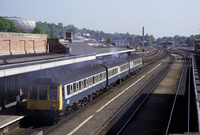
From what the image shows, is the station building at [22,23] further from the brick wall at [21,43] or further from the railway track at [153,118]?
the railway track at [153,118]

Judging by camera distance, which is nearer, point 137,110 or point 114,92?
point 137,110

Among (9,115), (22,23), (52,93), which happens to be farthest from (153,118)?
(22,23)

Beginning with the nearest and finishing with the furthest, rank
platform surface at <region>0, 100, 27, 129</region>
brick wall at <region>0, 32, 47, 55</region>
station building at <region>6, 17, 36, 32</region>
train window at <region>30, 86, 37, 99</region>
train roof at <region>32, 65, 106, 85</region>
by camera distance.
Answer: platform surface at <region>0, 100, 27, 129</region> → train roof at <region>32, 65, 106, 85</region> → train window at <region>30, 86, 37, 99</region> → brick wall at <region>0, 32, 47, 55</region> → station building at <region>6, 17, 36, 32</region>

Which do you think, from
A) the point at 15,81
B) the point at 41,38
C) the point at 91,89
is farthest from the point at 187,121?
the point at 41,38

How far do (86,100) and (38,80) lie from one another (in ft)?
18.9

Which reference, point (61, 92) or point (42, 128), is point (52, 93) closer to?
point (61, 92)

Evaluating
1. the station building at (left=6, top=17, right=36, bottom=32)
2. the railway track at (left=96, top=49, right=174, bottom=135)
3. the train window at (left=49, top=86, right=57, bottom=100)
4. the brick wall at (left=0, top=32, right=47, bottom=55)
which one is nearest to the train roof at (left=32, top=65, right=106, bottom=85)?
the train window at (left=49, top=86, right=57, bottom=100)

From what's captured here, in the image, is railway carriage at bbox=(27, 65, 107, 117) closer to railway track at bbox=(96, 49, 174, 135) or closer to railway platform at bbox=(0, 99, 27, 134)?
railway platform at bbox=(0, 99, 27, 134)

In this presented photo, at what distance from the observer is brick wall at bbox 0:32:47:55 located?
83.0 ft

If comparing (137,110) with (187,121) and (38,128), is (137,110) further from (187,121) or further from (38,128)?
(38,128)

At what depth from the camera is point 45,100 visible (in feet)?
50.1

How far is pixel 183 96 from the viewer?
965 inches

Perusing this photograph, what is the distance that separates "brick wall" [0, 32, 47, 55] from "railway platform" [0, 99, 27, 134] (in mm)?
9155

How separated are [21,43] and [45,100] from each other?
14.8 meters
